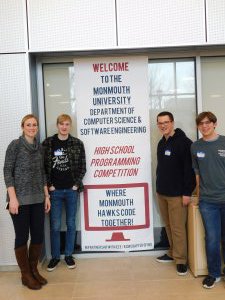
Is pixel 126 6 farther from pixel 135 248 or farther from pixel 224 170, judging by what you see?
pixel 135 248

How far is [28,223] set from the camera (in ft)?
11.4

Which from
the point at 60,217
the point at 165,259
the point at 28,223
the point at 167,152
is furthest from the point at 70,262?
the point at 167,152

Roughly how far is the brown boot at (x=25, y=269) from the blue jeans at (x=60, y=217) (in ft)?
1.90

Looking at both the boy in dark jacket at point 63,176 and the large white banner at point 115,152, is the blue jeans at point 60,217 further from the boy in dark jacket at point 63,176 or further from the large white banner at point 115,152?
the large white banner at point 115,152

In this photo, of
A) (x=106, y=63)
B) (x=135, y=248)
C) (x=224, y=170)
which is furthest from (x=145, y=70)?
(x=135, y=248)

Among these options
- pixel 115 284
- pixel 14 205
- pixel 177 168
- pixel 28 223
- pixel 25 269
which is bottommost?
pixel 115 284

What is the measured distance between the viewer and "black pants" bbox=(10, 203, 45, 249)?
3412 mm

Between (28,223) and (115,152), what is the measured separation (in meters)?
1.33

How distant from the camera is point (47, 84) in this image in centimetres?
430

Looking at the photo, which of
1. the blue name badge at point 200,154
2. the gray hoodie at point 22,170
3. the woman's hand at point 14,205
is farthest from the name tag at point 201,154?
the woman's hand at point 14,205

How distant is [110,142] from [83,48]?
1084 mm

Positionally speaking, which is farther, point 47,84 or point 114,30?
point 47,84

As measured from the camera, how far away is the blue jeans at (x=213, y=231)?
3.38 meters

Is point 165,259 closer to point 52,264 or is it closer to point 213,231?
point 213,231
